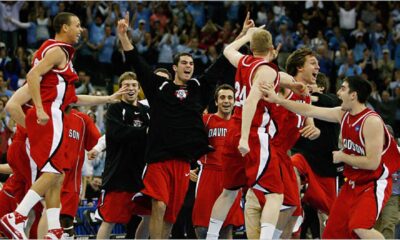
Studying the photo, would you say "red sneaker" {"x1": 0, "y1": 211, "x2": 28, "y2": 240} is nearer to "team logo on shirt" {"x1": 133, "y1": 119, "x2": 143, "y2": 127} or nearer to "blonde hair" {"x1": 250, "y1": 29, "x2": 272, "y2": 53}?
"team logo on shirt" {"x1": 133, "y1": 119, "x2": 143, "y2": 127}

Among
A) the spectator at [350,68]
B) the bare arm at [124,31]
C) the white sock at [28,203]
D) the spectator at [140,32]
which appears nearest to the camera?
the white sock at [28,203]

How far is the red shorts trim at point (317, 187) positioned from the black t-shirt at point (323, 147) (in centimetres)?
7

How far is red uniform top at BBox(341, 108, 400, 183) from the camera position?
10.1 meters

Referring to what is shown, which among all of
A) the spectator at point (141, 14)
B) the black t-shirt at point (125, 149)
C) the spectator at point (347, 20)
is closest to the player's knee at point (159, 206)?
the black t-shirt at point (125, 149)

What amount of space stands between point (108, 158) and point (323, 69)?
1268cm

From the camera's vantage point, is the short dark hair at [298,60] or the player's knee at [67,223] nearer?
the short dark hair at [298,60]

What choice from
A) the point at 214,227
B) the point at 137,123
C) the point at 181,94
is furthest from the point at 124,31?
the point at 214,227

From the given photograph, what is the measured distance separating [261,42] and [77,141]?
312cm

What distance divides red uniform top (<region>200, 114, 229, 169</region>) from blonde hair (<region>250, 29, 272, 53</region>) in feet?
6.65

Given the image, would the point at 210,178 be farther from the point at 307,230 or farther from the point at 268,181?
the point at 307,230

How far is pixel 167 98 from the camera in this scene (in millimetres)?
11586

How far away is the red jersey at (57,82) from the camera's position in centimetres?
1014

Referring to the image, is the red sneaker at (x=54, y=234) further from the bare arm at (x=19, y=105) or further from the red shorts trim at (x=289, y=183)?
the red shorts trim at (x=289, y=183)

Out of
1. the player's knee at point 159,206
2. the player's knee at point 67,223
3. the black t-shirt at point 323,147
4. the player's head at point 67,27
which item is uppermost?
the player's head at point 67,27
